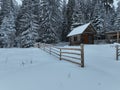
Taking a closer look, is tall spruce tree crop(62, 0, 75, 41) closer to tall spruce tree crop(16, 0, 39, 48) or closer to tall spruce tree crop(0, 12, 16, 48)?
tall spruce tree crop(16, 0, 39, 48)

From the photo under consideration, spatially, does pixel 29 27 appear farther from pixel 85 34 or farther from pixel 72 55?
pixel 72 55

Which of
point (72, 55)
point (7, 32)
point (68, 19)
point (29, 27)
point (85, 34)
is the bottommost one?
point (72, 55)

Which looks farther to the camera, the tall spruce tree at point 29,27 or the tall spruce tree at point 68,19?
the tall spruce tree at point 68,19

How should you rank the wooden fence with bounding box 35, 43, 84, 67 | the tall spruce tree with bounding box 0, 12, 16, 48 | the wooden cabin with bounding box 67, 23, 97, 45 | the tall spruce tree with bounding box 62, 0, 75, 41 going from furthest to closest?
the tall spruce tree with bounding box 62, 0, 75, 41 < the tall spruce tree with bounding box 0, 12, 16, 48 < the wooden cabin with bounding box 67, 23, 97, 45 < the wooden fence with bounding box 35, 43, 84, 67

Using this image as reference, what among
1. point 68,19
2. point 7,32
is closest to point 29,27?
point 7,32

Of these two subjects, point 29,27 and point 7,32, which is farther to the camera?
point 7,32

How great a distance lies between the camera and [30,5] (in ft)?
142

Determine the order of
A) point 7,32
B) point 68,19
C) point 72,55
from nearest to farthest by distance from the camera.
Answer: point 72,55 → point 7,32 → point 68,19

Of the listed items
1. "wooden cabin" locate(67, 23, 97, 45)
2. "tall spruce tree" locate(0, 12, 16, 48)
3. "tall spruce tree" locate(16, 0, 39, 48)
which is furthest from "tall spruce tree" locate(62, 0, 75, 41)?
"tall spruce tree" locate(0, 12, 16, 48)

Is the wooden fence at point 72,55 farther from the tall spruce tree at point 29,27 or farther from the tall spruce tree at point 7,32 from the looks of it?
the tall spruce tree at point 7,32

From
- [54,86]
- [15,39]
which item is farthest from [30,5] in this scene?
[54,86]

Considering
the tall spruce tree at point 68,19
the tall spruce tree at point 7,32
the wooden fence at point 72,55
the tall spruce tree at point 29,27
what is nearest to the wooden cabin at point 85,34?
the tall spruce tree at point 29,27

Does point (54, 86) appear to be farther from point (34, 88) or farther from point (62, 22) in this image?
point (62, 22)

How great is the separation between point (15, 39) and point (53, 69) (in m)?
40.5
